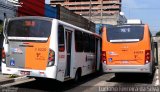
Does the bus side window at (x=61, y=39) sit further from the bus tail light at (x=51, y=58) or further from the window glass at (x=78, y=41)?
the window glass at (x=78, y=41)

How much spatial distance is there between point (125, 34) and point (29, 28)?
5.97 m

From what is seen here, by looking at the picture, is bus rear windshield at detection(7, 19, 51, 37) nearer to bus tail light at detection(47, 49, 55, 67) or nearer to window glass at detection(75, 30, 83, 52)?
bus tail light at detection(47, 49, 55, 67)

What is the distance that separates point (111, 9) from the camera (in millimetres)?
85875

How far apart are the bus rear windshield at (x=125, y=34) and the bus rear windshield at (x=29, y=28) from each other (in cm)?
539

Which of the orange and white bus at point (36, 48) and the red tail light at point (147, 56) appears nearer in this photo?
the orange and white bus at point (36, 48)

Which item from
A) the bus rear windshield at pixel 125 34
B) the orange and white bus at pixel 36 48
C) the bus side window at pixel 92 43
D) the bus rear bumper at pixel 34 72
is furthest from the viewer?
the bus side window at pixel 92 43

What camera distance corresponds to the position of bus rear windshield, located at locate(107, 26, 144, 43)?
1898cm

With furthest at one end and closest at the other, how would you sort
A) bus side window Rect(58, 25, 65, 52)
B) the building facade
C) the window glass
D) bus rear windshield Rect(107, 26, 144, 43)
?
the building facade < bus rear windshield Rect(107, 26, 144, 43) < the window glass < bus side window Rect(58, 25, 65, 52)

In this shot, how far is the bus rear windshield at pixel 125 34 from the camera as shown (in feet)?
62.3

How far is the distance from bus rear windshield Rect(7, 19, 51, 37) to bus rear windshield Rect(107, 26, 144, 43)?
539 cm

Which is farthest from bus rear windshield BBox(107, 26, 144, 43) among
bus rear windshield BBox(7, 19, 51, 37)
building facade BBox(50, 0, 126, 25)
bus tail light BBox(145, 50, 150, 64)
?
building facade BBox(50, 0, 126, 25)

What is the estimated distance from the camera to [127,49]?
18984 mm

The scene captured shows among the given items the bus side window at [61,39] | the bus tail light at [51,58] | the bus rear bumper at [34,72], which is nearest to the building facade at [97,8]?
the bus side window at [61,39]

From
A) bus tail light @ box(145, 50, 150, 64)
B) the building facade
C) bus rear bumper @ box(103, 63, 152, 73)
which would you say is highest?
the building facade
